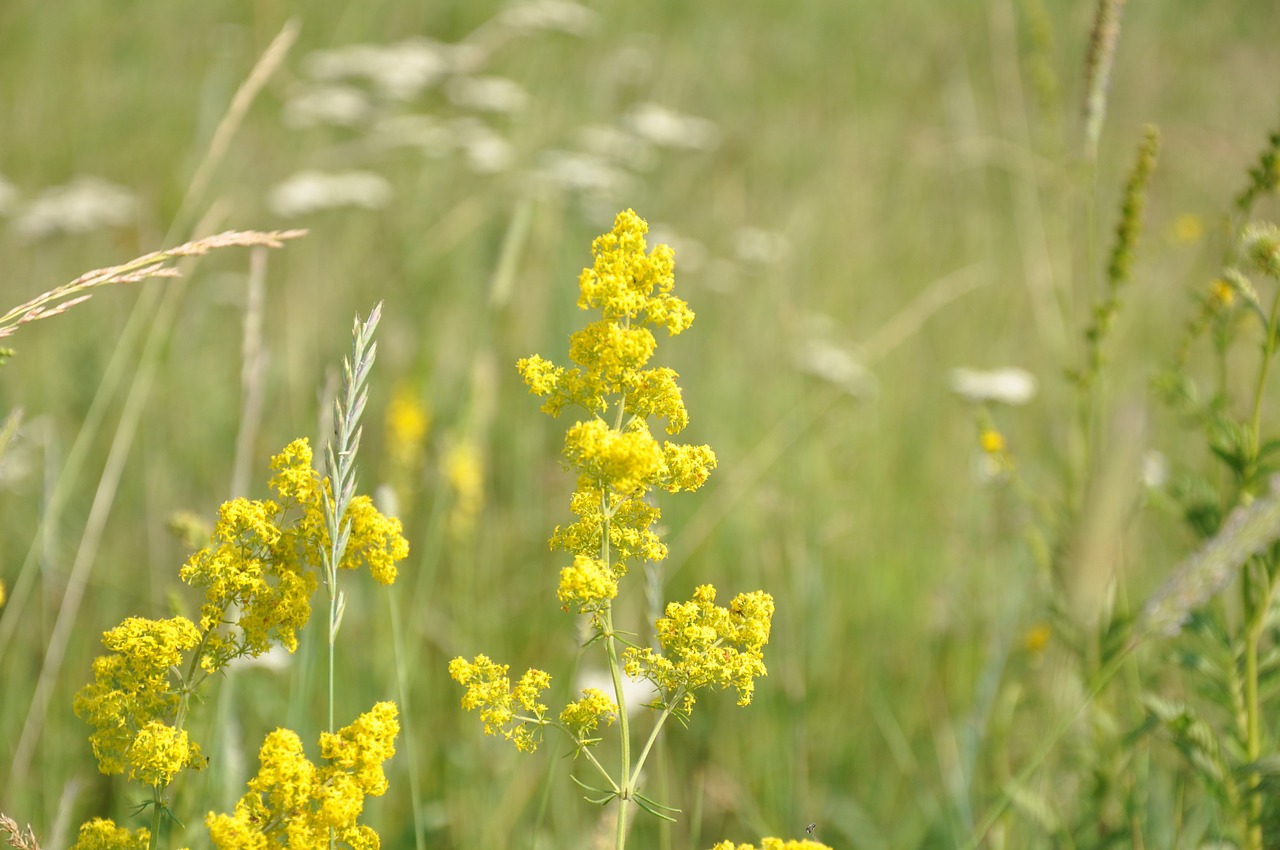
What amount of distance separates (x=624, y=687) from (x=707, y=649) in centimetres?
199

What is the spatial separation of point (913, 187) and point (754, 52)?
3.54 meters

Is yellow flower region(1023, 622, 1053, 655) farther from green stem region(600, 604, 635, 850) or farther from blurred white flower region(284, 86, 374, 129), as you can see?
blurred white flower region(284, 86, 374, 129)

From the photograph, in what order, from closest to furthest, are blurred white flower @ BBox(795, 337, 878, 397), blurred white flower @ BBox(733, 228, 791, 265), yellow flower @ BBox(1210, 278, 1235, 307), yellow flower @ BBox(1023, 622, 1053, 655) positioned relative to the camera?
1. yellow flower @ BBox(1210, 278, 1235, 307)
2. yellow flower @ BBox(1023, 622, 1053, 655)
3. blurred white flower @ BBox(795, 337, 878, 397)
4. blurred white flower @ BBox(733, 228, 791, 265)

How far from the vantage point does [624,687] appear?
3.16 metres

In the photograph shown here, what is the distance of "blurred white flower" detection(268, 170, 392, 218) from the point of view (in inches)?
240

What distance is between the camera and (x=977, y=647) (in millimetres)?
3703

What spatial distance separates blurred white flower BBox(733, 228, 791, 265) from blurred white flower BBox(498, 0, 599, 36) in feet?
7.50

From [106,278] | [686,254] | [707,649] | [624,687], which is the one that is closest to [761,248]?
[686,254]

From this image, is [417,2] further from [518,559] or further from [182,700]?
[182,700]

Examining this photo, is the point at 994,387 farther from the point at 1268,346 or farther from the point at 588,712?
the point at 588,712

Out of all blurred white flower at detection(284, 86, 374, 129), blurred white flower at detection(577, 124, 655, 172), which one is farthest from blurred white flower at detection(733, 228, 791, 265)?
blurred white flower at detection(284, 86, 374, 129)

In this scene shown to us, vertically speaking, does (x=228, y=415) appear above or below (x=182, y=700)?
above

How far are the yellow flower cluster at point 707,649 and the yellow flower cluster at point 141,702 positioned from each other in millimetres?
512

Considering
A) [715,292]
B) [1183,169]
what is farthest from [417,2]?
[1183,169]
